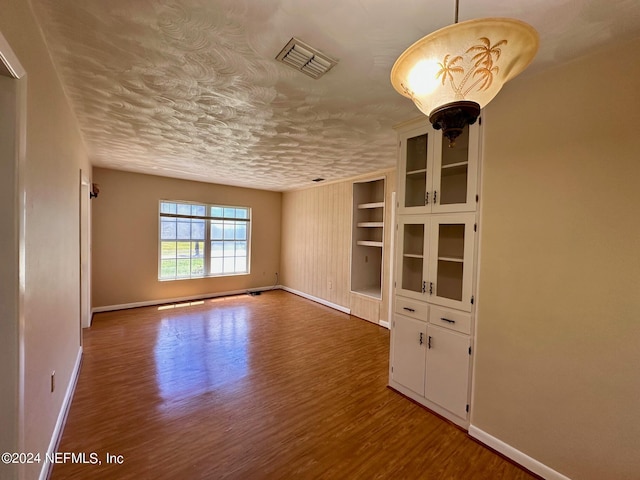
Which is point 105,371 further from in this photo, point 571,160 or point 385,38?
point 571,160

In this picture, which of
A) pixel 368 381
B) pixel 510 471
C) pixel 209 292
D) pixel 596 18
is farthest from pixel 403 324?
pixel 209 292

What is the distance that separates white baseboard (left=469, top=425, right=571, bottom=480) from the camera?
1742mm

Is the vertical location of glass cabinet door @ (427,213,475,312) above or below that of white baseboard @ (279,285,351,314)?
above

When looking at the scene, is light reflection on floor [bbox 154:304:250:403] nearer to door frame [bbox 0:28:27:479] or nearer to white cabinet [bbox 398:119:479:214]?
door frame [bbox 0:28:27:479]

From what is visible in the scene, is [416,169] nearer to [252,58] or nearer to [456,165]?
[456,165]

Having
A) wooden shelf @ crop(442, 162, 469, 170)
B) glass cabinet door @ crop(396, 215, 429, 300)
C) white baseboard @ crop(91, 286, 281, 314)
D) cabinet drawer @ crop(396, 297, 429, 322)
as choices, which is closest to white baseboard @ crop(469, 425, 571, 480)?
cabinet drawer @ crop(396, 297, 429, 322)

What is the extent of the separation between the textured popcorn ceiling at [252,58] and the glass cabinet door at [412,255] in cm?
103

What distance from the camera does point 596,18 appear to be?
52.9 inches

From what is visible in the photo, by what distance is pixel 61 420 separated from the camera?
2086 millimetres

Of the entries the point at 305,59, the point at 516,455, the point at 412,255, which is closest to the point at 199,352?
the point at 412,255

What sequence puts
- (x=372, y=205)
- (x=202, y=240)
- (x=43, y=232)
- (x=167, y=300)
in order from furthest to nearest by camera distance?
1. (x=202, y=240)
2. (x=167, y=300)
3. (x=372, y=205)
4. (x=43, y=232)

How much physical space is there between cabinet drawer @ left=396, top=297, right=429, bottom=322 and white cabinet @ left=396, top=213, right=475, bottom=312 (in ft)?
0.19

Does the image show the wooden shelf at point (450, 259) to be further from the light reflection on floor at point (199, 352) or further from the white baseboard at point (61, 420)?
the white baseboard at point (61, 420)

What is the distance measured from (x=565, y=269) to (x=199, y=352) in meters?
3.84
